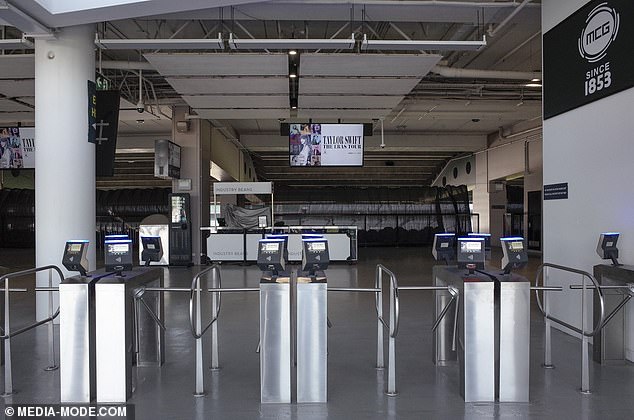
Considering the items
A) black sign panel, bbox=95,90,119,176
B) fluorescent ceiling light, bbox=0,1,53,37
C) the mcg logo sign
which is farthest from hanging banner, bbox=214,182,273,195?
the mcg logo sign

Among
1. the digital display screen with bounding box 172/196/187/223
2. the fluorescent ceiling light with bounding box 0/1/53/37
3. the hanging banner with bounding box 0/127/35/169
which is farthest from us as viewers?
the digital display screen with bounding box 172/196/187/223

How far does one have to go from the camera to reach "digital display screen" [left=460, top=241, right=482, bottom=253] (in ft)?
12.6

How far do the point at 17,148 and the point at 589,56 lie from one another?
10371 millimetres

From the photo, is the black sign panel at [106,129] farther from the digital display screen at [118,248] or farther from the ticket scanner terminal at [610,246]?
the ticket scanner terminal at [610,246]

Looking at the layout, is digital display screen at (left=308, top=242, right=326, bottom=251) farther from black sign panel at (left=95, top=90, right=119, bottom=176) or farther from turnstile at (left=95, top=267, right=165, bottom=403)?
black sign panel at (left=95, top=90, right=119, bottom=176)

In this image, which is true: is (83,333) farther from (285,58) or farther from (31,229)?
(31,229)

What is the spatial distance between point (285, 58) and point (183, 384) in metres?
4.54

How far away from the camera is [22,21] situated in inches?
209

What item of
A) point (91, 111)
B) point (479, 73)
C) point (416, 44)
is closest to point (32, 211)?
point (91, 111)

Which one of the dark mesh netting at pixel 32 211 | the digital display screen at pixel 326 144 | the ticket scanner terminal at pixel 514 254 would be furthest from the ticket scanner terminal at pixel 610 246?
the dark mesh netting at pixel 32 211

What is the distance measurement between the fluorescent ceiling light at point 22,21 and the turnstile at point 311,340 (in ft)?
13.1

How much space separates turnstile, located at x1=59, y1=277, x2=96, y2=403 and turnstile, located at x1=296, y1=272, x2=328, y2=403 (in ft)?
4.71

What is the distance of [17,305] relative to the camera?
7371 mm

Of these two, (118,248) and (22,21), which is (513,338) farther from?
(22,21)
